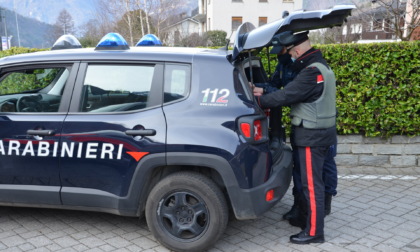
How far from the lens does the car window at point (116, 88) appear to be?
12.1 ft

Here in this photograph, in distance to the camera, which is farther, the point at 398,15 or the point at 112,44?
the point at 398,15

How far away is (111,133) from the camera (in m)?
3.61

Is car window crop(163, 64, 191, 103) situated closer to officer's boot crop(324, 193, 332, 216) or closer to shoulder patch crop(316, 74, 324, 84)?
shoulder patch crop(316, 74, 324, 84)

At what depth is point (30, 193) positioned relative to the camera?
12.5 feet

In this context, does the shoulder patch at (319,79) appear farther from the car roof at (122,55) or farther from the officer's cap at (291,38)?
the car roof at (122,55)

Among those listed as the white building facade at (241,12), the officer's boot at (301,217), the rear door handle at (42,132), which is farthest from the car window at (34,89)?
the white building facade at (241,12)

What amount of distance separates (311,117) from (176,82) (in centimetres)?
122

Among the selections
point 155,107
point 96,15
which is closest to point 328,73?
point 155,107

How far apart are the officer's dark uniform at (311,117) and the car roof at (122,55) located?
2.17 ft

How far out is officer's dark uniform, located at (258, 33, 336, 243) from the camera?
3.70 m

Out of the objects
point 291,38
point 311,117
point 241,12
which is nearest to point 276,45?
point 291,38

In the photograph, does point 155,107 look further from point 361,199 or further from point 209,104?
point 361,199

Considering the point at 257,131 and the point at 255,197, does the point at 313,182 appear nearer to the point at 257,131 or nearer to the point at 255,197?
the point at 255,197

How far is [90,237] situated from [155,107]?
4.66ft
